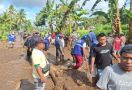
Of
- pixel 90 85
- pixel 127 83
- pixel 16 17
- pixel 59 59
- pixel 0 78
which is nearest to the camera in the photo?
pixel 127 83

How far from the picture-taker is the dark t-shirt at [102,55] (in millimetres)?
8767

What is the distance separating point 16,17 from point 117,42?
76.0 metres

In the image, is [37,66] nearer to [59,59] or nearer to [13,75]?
[13,75]

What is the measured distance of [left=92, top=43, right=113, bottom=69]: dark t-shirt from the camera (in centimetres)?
877

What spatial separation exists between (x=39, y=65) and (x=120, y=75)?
364 centimetres

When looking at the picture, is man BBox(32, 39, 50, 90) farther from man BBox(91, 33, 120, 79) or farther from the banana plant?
the banana plant

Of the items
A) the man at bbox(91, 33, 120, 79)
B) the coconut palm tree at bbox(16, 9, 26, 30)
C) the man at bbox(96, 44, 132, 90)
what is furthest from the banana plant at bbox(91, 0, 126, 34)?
the coconut palm tree at bbox(16, 9, 26, 30)

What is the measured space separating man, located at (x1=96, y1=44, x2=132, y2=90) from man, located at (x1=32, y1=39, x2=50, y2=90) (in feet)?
11.2

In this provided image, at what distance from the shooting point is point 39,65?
279 inches

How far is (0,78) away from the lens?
1330 cm

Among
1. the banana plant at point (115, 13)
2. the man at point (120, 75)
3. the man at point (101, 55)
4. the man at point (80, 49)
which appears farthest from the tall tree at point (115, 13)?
the man at point (120, 75)

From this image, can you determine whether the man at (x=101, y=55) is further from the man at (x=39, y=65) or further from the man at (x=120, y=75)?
the man at (x=120, y=75)

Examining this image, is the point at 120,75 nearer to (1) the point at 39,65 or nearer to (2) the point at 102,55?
(1) the point at 39,65

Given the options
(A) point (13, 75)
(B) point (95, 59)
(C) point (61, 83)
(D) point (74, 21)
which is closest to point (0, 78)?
(A) point (13, 75)
